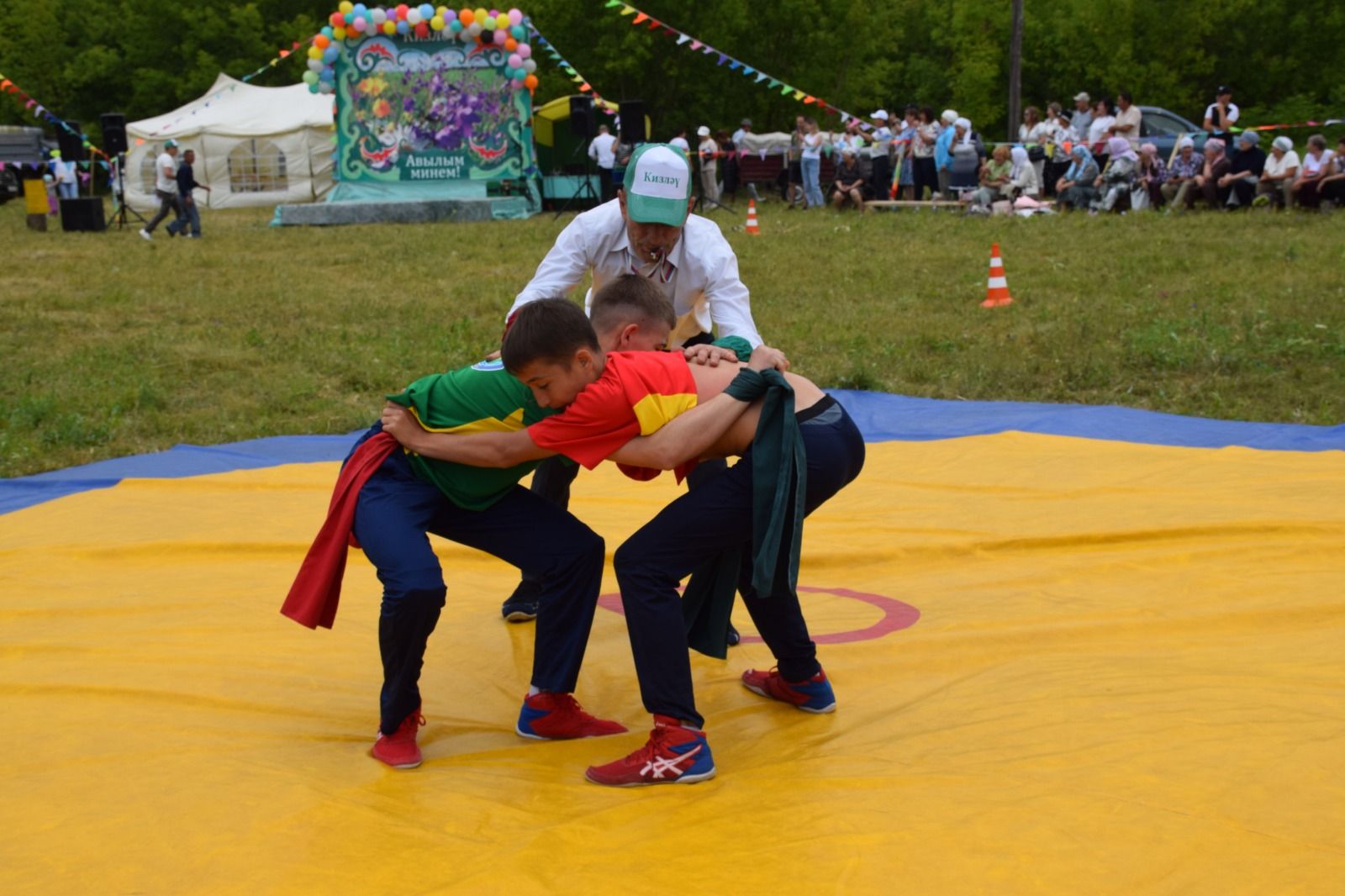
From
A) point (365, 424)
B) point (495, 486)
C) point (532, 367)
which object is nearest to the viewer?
point (532, 367)

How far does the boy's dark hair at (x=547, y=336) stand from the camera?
3.25 metres

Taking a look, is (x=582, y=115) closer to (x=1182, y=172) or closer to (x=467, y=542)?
(x=1182, y=172)

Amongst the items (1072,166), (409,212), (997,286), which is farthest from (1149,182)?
(409,212)

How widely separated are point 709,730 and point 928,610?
1152 mm

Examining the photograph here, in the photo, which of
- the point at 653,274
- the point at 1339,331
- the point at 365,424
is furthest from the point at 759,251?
the point at 653,274

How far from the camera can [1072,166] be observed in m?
18.5

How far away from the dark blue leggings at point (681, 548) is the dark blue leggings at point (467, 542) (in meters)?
0.25

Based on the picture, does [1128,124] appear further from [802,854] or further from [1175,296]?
[802,854]

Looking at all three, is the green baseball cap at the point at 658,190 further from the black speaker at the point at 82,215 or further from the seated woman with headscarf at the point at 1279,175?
the black speaker at the point at 82,215

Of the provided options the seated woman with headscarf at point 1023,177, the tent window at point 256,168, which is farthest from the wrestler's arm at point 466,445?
the tent window at point 256,168

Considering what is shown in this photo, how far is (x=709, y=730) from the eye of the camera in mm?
3711

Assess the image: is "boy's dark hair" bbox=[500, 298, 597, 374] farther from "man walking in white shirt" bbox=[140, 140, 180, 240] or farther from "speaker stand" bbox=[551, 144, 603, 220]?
"speaker stand" bbox=[551, 144, 603, 220]

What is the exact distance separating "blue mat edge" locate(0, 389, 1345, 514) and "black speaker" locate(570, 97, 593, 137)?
16866mm

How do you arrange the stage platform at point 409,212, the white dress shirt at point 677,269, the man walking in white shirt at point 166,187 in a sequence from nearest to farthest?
the white dress shirt at point 677,269
the man walking in white shirt at point 166,187
the stage platform at point 409,212
